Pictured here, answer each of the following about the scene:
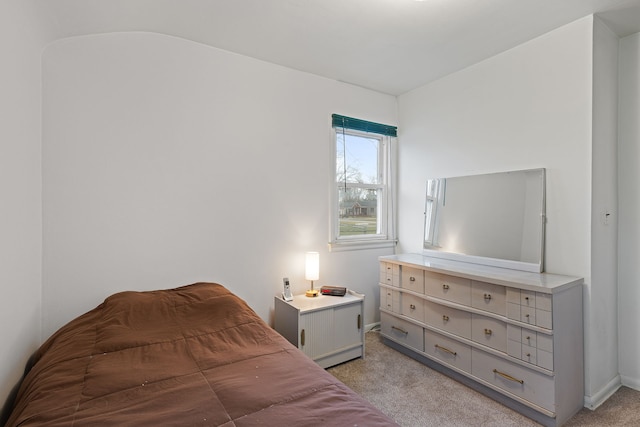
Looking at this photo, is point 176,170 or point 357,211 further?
point 357,211

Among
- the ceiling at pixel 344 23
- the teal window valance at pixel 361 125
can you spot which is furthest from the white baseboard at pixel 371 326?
the ceiling at pixel 344 23

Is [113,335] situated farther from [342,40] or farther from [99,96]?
[342,40]

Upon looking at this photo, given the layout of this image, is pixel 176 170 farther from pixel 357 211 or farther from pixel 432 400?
pixel 432 400

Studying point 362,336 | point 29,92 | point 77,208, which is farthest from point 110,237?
point 362,336

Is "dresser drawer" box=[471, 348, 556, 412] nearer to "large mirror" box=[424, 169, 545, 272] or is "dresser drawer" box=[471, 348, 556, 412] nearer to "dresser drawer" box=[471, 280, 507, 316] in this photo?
"dresser drawer" box=[471, 280, 507, 316]

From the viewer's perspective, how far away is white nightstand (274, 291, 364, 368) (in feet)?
7.93

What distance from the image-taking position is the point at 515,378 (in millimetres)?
1996

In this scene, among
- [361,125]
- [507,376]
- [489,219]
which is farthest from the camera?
[361,125]

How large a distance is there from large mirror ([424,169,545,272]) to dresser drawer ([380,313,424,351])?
74 centimetres

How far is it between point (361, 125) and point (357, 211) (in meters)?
0.91

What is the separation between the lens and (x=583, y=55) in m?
2.10

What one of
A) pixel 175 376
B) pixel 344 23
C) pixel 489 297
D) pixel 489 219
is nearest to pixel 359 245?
pixel 489 219

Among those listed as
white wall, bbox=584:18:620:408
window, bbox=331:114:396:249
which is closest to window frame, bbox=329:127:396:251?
window, bbox=331:114:396:249

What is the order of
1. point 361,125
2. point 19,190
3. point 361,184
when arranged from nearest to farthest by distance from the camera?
point 19,190
point 361,125
point 361,184
